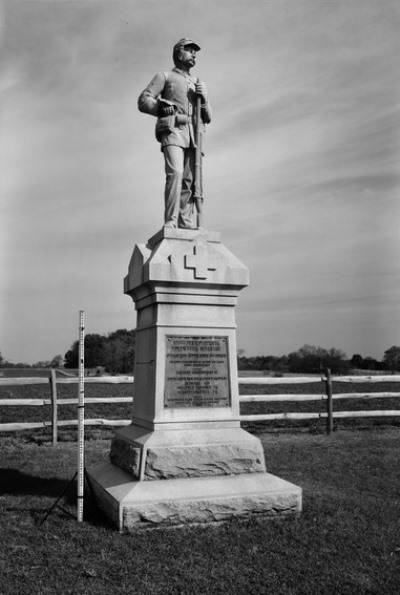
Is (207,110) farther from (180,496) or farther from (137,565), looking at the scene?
(137,565)

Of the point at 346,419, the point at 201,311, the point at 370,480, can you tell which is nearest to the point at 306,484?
the point at 370,480

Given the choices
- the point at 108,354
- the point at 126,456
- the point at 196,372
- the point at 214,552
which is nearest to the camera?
the point at 214,552

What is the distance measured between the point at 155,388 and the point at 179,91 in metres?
3.49

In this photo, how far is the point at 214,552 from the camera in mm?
4613

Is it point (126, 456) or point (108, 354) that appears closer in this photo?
point (126, 456)

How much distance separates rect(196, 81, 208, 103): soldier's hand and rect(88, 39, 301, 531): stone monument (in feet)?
1.45

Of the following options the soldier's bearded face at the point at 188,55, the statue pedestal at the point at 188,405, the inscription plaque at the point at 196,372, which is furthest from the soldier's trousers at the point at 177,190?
the inscription plaque at the point at 196,372

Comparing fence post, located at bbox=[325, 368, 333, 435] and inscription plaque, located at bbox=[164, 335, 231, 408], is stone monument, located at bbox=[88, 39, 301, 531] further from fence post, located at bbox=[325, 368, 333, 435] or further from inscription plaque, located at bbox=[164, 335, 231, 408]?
fence post, located at bbox=[325, 368, 333, 435]

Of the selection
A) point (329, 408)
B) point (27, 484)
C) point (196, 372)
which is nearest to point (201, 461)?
point (196, 372)

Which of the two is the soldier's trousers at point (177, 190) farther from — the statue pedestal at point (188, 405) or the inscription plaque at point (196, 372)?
the inscription plaque at point (196, 372)

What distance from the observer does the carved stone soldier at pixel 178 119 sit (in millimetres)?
6500

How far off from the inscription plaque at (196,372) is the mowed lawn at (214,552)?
1283 mm

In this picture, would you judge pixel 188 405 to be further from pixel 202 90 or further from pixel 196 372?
pixel 202 90

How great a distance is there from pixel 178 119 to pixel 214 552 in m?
4.64
